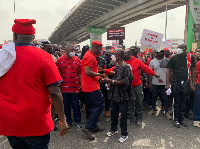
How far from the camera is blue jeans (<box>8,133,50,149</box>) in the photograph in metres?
1.73

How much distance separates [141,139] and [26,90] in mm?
2916

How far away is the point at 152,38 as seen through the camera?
7.17 m

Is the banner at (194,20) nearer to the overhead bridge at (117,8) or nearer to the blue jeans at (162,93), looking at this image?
the overhead bridge at (117,8)

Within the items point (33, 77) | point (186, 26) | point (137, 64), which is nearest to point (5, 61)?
point (33, 77)

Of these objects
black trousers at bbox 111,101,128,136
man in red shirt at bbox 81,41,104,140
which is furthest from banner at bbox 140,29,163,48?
black trousers at bbox 111,101,128,136

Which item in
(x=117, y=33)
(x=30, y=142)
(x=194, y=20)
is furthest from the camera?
(x=117, y=33)

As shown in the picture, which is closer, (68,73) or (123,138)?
(123,138)

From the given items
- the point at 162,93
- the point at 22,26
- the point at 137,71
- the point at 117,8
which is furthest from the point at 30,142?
the point at 117,8

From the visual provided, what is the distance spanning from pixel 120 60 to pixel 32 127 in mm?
2361

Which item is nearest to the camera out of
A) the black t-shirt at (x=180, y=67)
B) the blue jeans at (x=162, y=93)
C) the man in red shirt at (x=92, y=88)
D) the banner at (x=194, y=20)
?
the man in red shirt at (x=92, y=88)

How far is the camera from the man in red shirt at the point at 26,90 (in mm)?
1617

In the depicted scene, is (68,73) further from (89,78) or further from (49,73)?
(49,73)

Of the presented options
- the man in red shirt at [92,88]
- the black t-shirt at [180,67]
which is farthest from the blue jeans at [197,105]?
the man in red shirt at [92,88]

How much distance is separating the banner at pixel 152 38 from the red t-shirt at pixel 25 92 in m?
6.15
